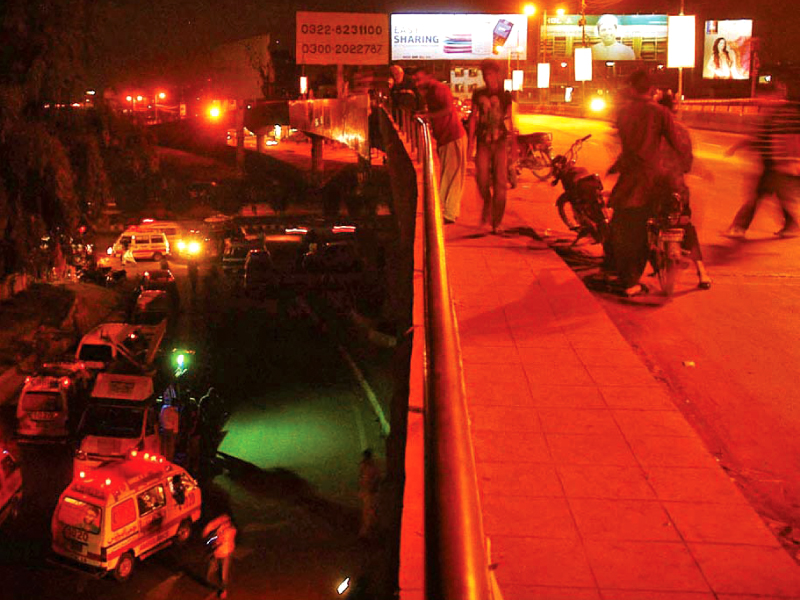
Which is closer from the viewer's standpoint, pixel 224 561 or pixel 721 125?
pixel 224 561

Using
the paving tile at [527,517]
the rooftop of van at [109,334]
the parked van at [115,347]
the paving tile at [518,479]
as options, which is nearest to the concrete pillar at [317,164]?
the parked van at [115,347]

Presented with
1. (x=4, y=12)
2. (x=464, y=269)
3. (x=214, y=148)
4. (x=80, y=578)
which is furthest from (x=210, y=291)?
(x=214, y=148)

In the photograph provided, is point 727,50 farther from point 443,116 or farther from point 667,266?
point 667,266

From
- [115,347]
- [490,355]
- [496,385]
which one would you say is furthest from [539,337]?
[115,347]

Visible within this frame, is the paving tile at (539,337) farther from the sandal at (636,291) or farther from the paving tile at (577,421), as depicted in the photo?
the sandal at (636,291)

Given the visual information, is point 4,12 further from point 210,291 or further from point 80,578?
point 80,578

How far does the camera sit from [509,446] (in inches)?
241

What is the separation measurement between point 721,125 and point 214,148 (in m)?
48.1

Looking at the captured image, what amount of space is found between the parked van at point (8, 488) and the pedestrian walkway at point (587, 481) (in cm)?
925

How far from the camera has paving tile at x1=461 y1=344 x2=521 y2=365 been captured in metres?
7.76

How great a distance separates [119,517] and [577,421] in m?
9.00

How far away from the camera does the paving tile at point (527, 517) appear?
5.07m

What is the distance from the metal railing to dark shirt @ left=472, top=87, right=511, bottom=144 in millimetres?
8694

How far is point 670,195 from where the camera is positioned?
985 centimetres
